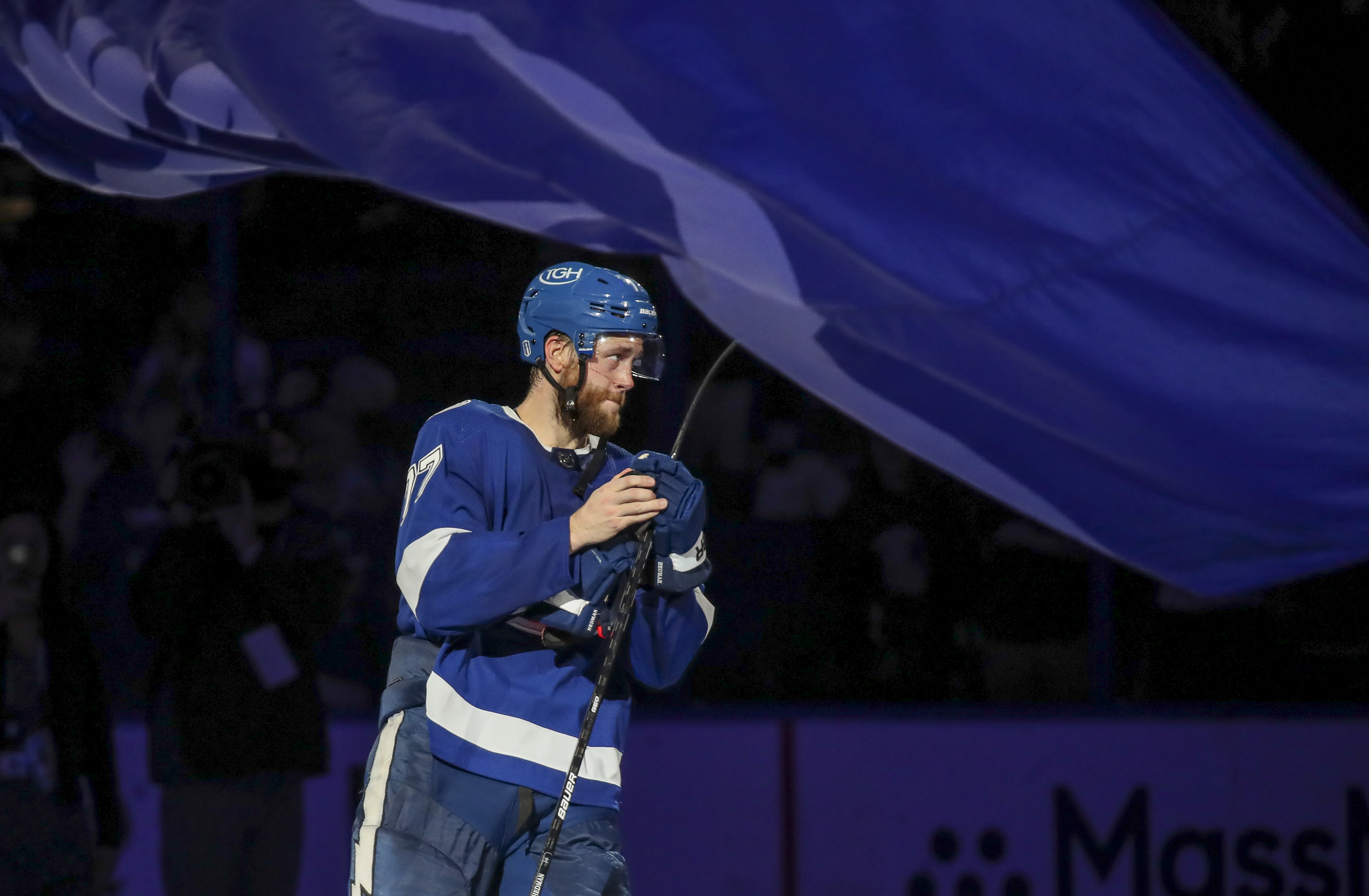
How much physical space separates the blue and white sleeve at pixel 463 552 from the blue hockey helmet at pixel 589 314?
0.77 feet

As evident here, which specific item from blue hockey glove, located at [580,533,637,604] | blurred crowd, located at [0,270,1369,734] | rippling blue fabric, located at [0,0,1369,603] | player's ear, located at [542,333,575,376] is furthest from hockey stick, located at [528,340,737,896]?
blurred crowd, located at [0,270,1369,734]

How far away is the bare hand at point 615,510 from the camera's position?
2.71 metres

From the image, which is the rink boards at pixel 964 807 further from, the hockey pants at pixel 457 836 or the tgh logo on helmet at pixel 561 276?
the tgh logo on helmet at pixel 561 276

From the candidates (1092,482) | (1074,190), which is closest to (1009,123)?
(1074,190)

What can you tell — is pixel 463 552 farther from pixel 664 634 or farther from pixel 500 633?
pixel 664 634

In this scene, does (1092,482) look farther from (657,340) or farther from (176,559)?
(176,559)

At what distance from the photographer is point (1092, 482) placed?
2594mm

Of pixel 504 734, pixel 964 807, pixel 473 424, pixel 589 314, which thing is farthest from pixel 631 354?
pixel 964 807

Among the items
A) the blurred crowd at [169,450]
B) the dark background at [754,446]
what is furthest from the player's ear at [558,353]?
the dark background at [754,446]

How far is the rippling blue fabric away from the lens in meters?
2.30

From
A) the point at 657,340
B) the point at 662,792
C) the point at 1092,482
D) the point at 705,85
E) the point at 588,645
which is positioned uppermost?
the point at 705,85

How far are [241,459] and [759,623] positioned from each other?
1797 mm

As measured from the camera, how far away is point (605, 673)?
2.88 meters

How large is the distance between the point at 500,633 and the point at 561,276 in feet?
2.12
